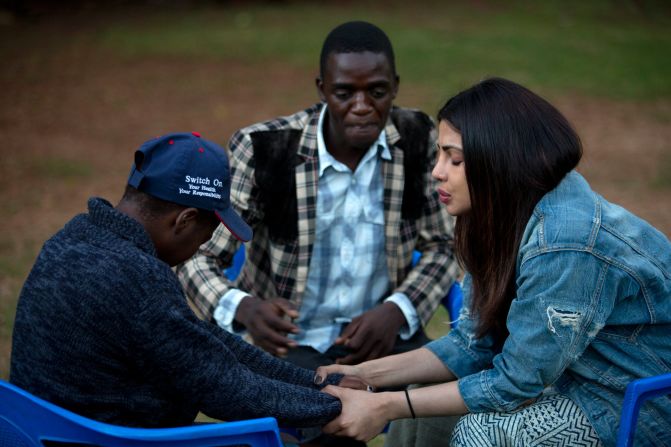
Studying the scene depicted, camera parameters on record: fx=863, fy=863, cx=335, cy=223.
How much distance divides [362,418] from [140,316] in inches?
35.7

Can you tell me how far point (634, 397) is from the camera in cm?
243

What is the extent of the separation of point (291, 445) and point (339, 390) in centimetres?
27

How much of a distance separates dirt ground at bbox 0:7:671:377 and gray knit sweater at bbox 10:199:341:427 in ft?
9.83

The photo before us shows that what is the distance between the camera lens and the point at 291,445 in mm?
2801

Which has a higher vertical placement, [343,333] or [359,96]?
[359,96]

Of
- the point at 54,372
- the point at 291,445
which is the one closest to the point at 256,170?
the point at 291,445

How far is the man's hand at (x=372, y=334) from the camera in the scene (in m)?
3.48

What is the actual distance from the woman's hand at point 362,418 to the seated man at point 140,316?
21 centimetres

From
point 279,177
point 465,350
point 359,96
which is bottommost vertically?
point 465,350

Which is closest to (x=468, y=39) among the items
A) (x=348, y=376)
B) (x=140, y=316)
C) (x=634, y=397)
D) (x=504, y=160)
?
(x=348, y=376)

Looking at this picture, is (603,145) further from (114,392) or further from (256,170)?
(114,392)

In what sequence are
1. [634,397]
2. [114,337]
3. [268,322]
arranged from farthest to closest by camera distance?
[268,322] < [634,397] < [114,337]

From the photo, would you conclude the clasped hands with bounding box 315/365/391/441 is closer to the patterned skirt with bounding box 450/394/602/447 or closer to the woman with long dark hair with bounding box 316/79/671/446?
the woman with long dark hair with bounding box 316/79/671/446

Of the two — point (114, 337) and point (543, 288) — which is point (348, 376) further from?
point (114, 337)
